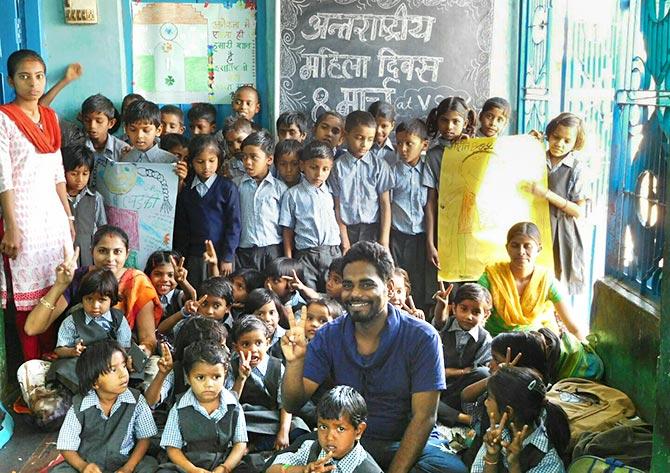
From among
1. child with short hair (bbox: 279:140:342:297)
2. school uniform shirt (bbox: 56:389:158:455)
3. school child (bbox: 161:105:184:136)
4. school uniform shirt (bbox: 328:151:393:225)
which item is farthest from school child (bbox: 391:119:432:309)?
school uniform shirt (bbox: 56:389:158:455)

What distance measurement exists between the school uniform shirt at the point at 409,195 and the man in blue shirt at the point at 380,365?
2299mm

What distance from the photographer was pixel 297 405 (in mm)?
3752

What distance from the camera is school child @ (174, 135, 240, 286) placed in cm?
543

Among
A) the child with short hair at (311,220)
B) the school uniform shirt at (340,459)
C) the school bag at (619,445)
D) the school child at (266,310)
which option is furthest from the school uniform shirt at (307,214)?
the school bag at (619,445)

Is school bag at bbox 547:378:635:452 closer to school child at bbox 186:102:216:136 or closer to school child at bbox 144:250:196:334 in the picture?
school child at bbox 144:250:196:334

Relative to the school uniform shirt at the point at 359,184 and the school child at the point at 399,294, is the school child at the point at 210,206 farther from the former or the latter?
the school child at the point at 399,294

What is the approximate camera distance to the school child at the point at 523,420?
338cm

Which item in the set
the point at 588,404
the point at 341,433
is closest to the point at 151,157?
the point at 341,433

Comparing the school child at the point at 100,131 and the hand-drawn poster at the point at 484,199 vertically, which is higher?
the school child at the point at 100,131

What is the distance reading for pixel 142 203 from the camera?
547cm

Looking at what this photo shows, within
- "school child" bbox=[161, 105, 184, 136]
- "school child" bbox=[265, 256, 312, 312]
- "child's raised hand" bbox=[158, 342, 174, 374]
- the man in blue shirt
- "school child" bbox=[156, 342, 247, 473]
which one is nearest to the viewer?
the man in blue shirt

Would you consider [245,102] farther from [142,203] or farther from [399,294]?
[399,294]

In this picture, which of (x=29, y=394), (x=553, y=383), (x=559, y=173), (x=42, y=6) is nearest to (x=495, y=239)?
(x=559, y=173)

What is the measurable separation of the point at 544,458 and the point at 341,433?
0.84 metres
